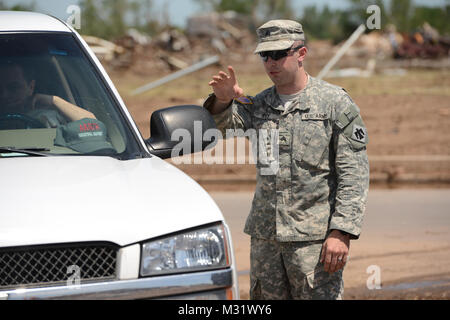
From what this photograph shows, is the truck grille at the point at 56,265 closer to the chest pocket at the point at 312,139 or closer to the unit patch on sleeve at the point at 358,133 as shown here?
the chest pocket at the point at 312,139

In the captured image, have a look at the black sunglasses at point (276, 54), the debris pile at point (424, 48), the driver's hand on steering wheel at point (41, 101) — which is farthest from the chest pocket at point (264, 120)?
the debris pile at point (424, 48)

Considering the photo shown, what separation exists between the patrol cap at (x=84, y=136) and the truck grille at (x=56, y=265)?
94cm

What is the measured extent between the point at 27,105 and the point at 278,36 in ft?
4.46

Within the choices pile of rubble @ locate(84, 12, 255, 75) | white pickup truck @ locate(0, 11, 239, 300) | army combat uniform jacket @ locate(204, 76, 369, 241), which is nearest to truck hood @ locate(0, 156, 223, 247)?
white pickup truck @ locate(0, 11, 239, 300)

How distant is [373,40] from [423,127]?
102ft

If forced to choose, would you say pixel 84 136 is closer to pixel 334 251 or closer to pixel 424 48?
pixel 334 251

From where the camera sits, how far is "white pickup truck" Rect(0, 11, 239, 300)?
8.63 ft

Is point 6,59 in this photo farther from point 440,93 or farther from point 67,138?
point 440,93

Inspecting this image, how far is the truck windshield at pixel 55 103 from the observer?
3592 millimetres

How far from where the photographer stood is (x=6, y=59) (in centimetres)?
392

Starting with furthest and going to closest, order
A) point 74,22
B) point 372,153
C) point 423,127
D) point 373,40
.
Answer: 1. point 373,40
2. point 423,127
3. point 372,153
4. point 74,22

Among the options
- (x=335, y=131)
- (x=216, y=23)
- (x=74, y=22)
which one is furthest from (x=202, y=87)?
(x=216, y=23)

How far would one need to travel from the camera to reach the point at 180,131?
3.59 meters

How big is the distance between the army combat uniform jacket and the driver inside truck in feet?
2.82
